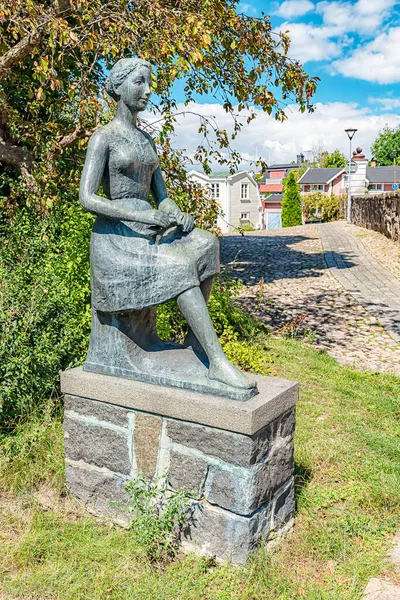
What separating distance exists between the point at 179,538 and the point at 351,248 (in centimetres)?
1447

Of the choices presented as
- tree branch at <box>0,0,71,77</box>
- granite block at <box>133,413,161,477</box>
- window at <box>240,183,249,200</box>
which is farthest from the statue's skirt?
window at <box>240,183,249,200</box>

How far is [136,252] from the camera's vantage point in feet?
9.40

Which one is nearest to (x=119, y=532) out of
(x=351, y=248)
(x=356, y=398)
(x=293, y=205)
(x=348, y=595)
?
(x=348, y=595)

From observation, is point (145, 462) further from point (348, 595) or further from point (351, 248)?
point (351, 248)

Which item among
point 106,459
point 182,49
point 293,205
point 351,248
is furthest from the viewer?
point 293,205

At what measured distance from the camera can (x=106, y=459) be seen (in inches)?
124

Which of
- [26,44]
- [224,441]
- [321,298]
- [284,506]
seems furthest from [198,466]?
[321,298]

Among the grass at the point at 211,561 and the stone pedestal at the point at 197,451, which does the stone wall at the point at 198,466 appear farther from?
the grass at the point at 211,561

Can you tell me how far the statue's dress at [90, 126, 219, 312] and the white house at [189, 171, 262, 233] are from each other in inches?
1424

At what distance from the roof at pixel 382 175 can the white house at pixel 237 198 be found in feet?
44.5

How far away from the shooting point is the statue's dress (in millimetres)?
2811

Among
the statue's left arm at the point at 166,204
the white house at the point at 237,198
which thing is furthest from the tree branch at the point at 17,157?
the white house at the point at 237,198

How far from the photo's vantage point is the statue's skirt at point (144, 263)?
2801mm

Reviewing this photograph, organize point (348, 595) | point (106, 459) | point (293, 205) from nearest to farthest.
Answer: point (348, 595) < point (106, 459) < point (293, 205)
